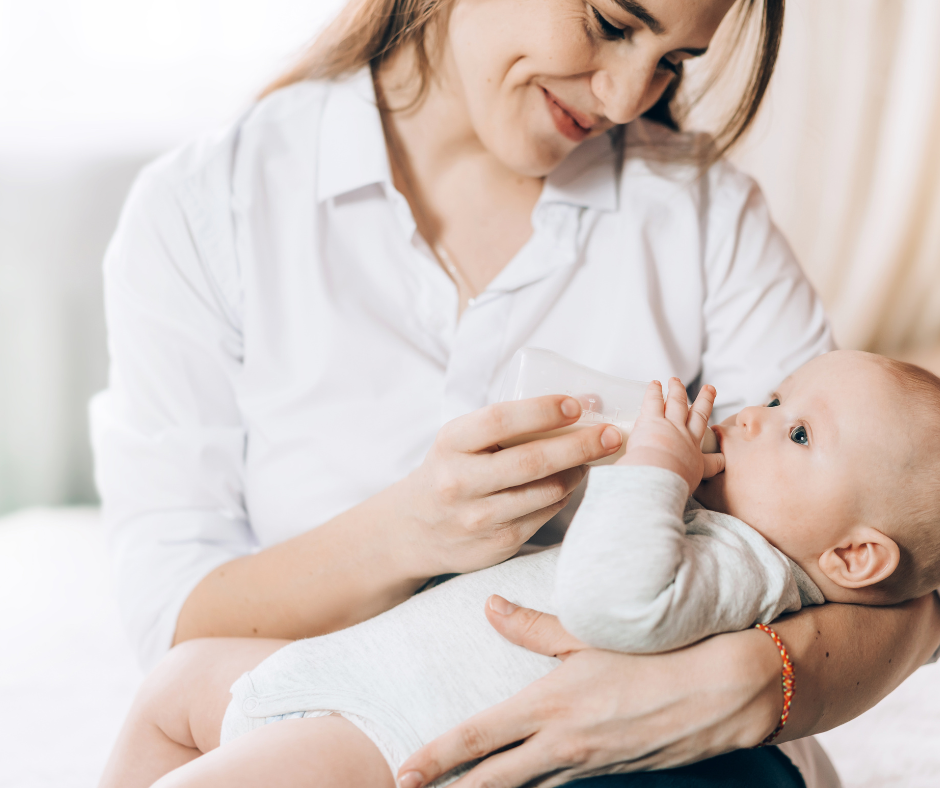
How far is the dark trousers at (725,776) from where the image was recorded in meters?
0.81

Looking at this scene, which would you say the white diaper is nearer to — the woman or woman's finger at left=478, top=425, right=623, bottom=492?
the woman

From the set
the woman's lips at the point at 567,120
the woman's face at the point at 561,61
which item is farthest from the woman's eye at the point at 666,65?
the woman's lips at the point at 567,120

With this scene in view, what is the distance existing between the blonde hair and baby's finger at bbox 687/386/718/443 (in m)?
0.51

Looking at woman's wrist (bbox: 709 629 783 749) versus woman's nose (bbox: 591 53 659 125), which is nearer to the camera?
woman's wrist (bbox: 709 629 783 749)

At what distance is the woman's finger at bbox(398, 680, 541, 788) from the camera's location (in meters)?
0.75

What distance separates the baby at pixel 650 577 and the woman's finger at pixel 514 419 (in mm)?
70

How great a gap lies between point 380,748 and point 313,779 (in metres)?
0.07

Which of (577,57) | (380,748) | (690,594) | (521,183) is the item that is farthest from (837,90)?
(380,748)

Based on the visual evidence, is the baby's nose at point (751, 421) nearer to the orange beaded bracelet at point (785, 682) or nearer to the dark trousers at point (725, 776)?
the orange beaded bracelet at point (785, 682)

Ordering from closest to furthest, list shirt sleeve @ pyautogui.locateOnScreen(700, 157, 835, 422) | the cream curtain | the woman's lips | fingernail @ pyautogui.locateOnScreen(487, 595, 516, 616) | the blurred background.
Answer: fingernail @ pyautogui.locateOnScreen(487, 595, 516, 616) < the woman's lips < shirt sleeve @ pyautogui.locateOnScreen(700, 157, 835, 422) < the blurred background < the cream curtain

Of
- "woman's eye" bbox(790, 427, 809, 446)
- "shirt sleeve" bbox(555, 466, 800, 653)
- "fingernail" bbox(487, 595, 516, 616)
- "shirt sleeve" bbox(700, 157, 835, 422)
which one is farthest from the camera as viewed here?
"shirt sleeve" bbox(700, 157, 835, 422)

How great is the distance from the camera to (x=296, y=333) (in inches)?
44.6

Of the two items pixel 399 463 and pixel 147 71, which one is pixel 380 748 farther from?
pixel 147 71

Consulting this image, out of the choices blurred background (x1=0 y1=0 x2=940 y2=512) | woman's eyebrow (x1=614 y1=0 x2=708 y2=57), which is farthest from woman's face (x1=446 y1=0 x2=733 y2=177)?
blurred background (x1=0 y1=0 x2=940 y2=512)
